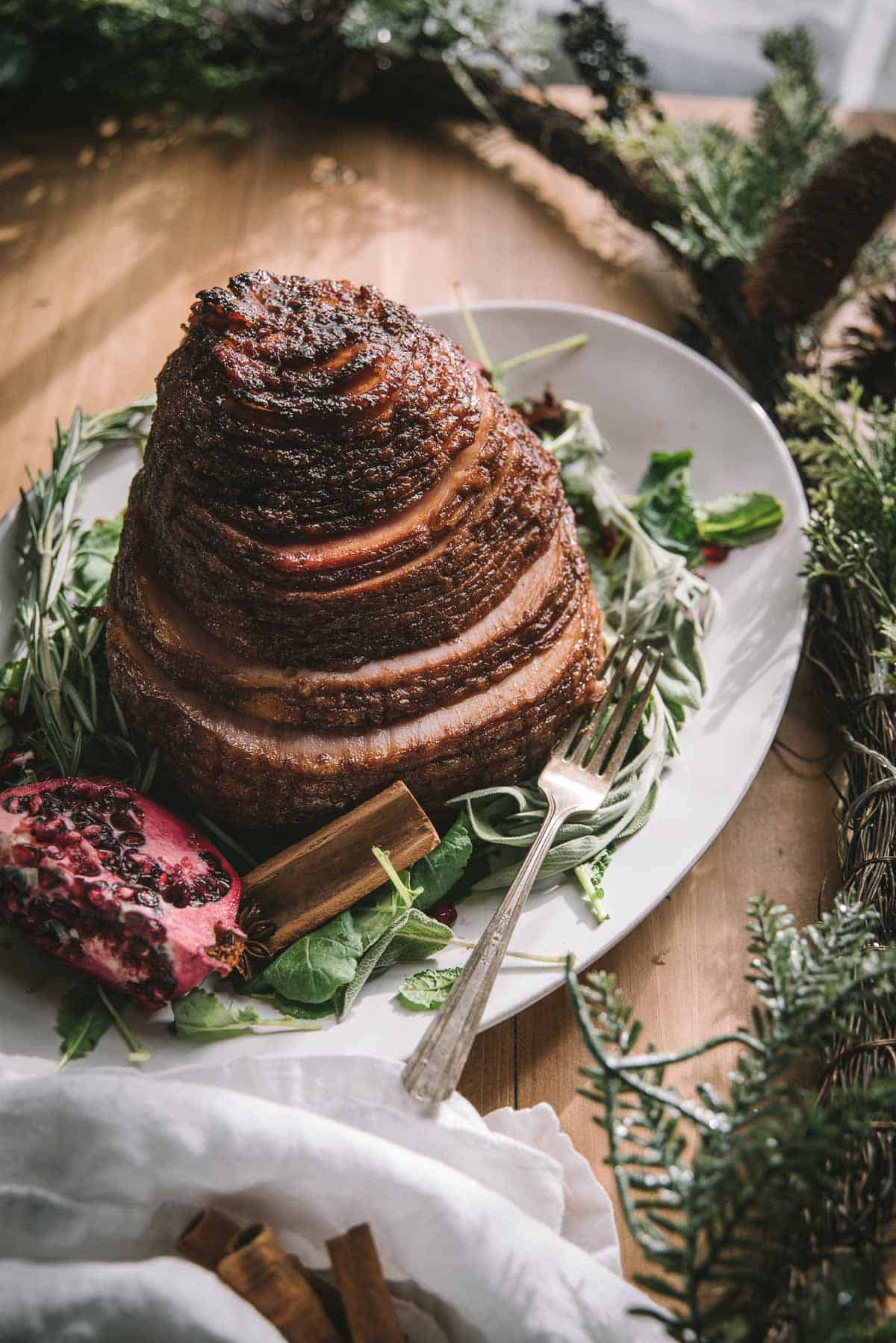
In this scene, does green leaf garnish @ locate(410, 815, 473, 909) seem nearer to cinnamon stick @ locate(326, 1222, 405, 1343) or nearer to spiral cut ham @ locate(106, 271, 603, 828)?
spiral cut ham @ locate(106, 271, 603, 828)

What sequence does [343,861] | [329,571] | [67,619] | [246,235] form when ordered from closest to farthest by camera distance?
[329,571], [343,861], [67,619], [246,235]

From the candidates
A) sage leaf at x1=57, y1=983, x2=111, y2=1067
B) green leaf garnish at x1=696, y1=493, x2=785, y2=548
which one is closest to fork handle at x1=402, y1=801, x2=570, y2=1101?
sage leaf at x1=57, y1=983, x2=111, y2=1067

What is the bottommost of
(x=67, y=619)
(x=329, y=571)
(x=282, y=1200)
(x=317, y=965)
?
(x=282, y=1200)

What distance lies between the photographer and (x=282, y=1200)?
1.98m

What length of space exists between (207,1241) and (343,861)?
76 cm

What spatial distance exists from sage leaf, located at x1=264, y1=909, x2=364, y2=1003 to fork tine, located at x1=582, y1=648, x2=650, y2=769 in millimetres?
683

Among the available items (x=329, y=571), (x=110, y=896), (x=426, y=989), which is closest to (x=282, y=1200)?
(x=426, y=989)

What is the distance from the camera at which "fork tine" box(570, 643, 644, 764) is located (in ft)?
8.50

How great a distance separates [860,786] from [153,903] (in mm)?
1614

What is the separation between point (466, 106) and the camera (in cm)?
430

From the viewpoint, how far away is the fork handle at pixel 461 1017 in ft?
6.71

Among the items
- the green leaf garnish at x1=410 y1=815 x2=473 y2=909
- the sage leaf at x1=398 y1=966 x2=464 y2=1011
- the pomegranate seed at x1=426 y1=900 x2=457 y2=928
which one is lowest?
the pomegranate seed at x1=426 y1=900 x2=457 y2=928

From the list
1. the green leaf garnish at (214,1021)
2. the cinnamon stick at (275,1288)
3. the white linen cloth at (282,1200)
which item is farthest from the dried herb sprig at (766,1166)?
the green leaf garnish at (214,1021)

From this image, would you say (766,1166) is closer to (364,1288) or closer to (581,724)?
(364,1288)
